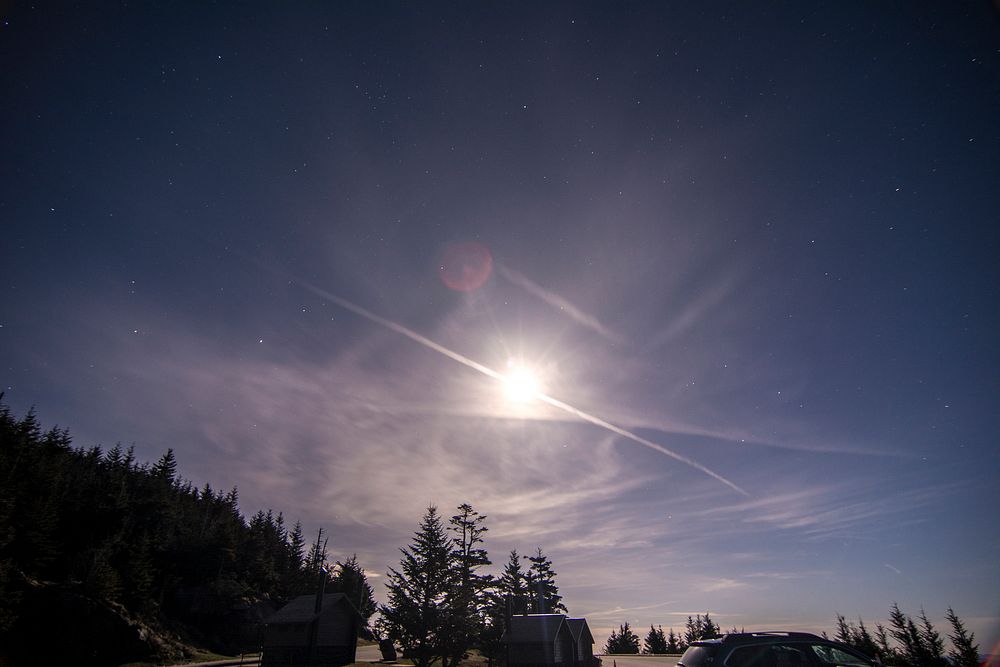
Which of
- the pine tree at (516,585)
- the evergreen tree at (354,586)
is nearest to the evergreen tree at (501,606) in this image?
the pine tree at (516,585)

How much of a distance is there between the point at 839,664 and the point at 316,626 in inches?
1715

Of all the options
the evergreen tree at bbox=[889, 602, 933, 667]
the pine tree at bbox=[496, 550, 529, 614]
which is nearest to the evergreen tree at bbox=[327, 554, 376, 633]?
the pine tree at bbox=[496, 550, 529, 614]

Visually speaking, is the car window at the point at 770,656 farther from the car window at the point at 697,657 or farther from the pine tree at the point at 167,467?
the pine tree at the point at 167,467

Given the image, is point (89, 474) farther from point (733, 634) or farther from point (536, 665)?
point (733, 634)

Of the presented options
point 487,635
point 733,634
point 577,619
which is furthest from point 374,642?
point 733,634

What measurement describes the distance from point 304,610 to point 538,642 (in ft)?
72.8

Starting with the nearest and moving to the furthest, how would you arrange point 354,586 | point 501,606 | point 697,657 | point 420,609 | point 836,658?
point 697,657 < point 836,658 < point 420,609 < point 501,606 < point 354,586

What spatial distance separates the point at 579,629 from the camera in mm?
43812

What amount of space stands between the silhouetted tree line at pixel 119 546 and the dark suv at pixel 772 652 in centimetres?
3976

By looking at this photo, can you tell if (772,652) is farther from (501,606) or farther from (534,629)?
(501,606)

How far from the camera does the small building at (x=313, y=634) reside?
40219 millimetres

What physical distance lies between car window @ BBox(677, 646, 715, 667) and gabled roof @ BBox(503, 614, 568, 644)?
34.6 m

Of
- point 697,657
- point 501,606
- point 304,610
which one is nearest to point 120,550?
point 304,610

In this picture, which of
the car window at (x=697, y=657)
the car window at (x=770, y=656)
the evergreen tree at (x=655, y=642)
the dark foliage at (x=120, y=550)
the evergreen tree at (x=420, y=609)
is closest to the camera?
the car window at (x=770, y=656)
